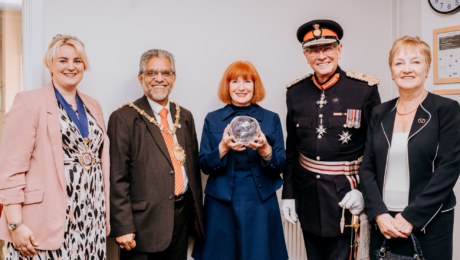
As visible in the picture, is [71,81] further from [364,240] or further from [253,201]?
[364,240]

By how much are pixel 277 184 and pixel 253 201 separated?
211mm

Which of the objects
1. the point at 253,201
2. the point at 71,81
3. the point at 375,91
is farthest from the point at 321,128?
the point at 71,81

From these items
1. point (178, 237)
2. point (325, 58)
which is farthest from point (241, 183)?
point (325, 58)

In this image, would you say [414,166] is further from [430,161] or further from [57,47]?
[57,47]

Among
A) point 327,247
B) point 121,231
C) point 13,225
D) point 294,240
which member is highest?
point 13,225

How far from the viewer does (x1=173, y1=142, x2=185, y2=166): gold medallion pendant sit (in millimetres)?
2154

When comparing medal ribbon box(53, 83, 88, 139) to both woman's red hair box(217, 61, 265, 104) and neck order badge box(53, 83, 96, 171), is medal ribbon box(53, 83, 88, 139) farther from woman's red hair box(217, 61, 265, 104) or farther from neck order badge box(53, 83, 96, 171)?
woman's red hair box(217, 61, 265, 104)

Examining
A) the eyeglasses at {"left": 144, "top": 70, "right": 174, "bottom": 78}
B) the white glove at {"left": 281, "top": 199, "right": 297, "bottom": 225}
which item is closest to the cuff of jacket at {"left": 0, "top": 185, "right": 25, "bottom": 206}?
the eyeglasses at {"left": 144, "top": 70, "right": 174, "bottom": 78}

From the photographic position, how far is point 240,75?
84.8 inches

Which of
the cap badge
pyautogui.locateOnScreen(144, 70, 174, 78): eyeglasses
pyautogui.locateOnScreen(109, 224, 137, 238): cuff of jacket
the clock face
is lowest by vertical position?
pyautogui.locateOnScreen(109, 224, 137, 238): cuff of jacket

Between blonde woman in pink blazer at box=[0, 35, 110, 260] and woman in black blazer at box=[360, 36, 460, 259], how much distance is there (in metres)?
1.57

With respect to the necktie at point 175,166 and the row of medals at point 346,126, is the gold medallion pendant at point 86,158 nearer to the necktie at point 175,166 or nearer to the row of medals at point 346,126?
the necktie at point 175,166

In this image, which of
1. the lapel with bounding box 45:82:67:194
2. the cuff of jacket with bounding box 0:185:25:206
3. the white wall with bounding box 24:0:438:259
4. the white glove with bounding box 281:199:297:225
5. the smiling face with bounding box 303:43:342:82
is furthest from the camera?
the white wall with bounding box 24:0:438:259

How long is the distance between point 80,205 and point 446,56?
3189mm
